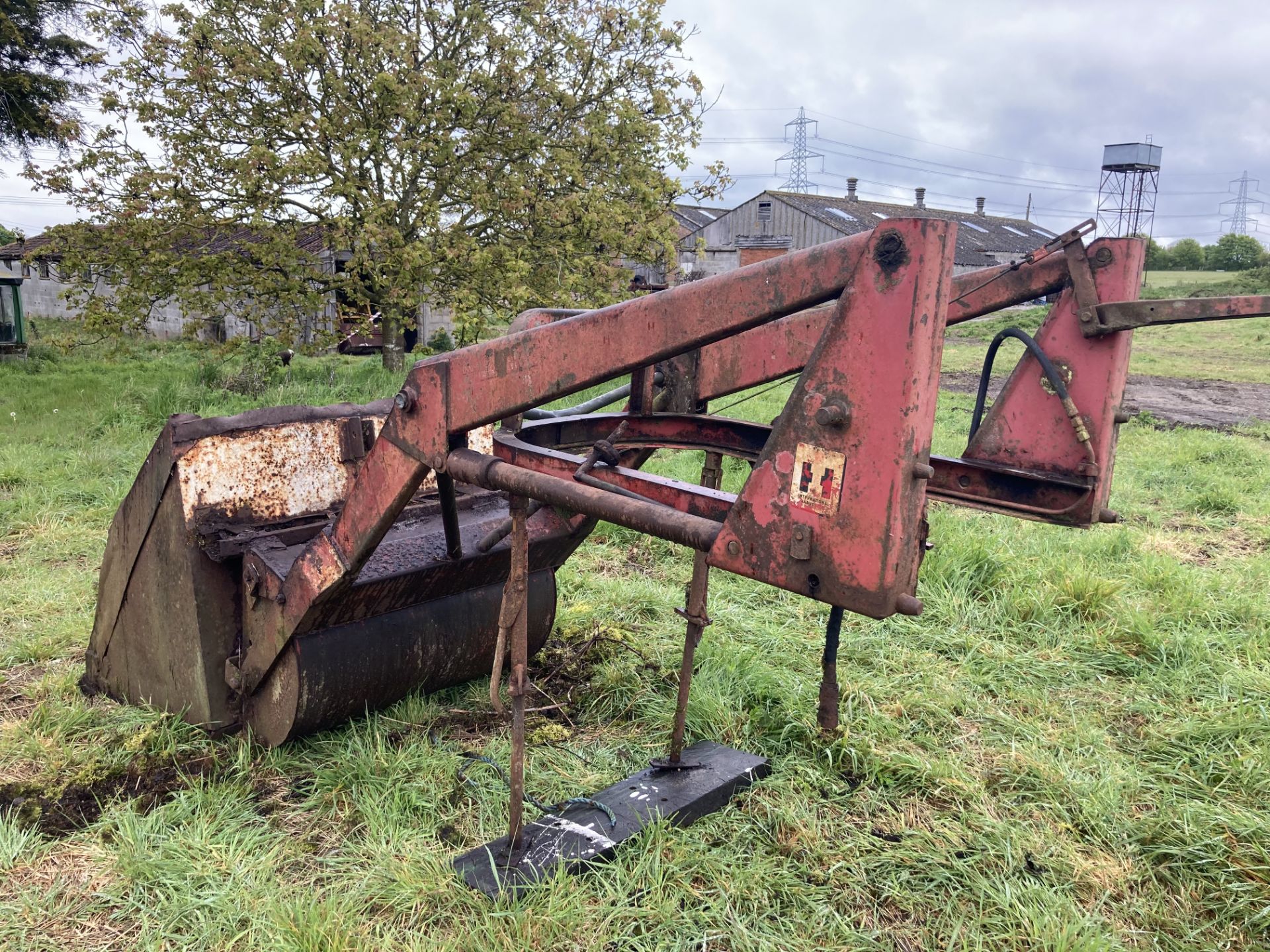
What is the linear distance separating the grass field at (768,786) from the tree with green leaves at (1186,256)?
43.8 meters

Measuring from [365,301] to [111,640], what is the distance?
732cm

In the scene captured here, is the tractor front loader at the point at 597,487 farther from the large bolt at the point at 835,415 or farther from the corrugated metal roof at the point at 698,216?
the corrugated metal roof at the point at 698,216

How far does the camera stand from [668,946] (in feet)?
6.67

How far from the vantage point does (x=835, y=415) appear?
1.54 meters

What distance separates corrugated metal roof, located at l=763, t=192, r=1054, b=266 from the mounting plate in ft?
80.8

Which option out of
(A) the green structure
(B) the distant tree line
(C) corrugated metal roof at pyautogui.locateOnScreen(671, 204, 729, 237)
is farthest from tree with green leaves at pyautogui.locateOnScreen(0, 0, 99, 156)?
(B) the distant tree line

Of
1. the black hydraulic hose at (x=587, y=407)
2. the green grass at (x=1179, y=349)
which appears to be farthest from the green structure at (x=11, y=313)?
the black hydraulic hose at (x=587, y=407)

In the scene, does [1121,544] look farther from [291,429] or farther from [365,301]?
[365,301]

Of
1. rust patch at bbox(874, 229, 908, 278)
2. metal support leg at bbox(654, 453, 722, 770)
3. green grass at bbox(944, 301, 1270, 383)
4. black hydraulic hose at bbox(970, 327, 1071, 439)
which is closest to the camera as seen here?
rust patch at bbox(874, 229, 908, 278)

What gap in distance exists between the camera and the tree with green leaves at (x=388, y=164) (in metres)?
8.98

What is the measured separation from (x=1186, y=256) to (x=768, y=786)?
4742 cm

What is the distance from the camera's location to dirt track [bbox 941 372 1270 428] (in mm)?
10297

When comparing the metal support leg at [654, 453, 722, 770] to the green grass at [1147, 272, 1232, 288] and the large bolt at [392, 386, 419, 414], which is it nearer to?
the large bolt at [392, 386, 419, 414]

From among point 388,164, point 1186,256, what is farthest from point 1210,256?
point 388,164
